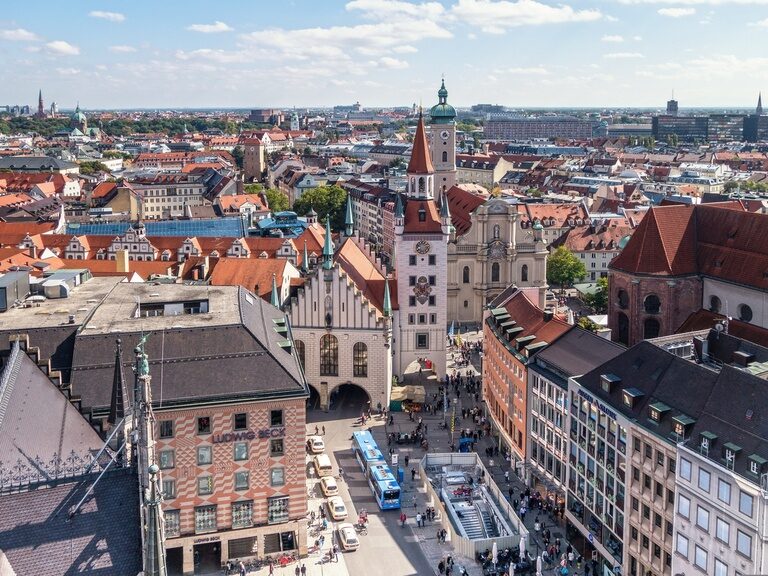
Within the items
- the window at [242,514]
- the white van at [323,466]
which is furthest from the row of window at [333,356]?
the window at [242,514]

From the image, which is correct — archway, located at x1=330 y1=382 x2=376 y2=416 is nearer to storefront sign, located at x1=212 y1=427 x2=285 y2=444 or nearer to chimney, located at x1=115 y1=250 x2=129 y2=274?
storefront sign, located at x1=212 y1=427 x2=285 y2=444

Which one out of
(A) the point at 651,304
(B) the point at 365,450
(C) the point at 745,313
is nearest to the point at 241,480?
(B) the point at 365,450

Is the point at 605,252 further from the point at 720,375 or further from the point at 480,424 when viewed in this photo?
the point at 720,375

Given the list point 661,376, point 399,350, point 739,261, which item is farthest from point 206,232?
point 661,376

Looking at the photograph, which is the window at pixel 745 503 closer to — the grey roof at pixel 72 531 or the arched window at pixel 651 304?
the grey roof at pixel 72 531

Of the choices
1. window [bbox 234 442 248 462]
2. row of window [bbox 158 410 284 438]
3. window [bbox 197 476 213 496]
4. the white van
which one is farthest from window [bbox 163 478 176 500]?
the white van
